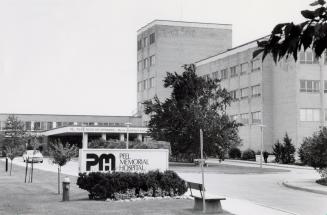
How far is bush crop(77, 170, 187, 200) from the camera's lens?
1870 centimetres

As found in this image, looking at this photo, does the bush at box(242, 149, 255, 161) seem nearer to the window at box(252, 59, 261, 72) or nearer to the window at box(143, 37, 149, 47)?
the window at box(252, 59, 261, 72)

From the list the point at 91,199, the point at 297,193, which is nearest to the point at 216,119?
the point at 297,193

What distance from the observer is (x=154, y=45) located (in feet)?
324

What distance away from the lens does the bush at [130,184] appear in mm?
18703

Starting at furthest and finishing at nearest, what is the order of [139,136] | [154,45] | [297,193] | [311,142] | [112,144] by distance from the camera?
[154,45] < [139,136] < [112,144] < [311,142] < [297,193]

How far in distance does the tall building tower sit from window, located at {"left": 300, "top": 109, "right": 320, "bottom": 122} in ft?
116

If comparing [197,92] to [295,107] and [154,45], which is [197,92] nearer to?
[295,107]

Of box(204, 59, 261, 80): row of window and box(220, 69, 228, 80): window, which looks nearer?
box(204, 59, 261, 80): row of window

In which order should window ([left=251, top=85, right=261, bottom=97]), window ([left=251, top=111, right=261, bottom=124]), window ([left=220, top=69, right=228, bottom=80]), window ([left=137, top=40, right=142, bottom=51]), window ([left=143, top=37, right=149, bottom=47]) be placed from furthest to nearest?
window ([left=137, top=40, right=142, bottom=51]) < window ([left=143, top=37, right=149, bottom=47]) < window ([left=220, top=69, right=228, bottom=80]) < window ([left=251, top=111, right=261, bottom=124]) < window ([left=251, top=85, right=261, bottom=97])

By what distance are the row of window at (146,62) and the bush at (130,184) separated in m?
80.2

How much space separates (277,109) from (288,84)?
3782 mm

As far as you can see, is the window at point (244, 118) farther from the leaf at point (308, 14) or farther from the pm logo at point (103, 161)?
the leaf at point (308, 14)

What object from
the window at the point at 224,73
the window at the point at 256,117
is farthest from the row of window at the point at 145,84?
the window at the point at 256,117

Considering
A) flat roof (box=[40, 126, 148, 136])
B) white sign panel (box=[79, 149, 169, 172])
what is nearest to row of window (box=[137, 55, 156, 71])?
flat roof (box=[40, 126, 148, 136])
